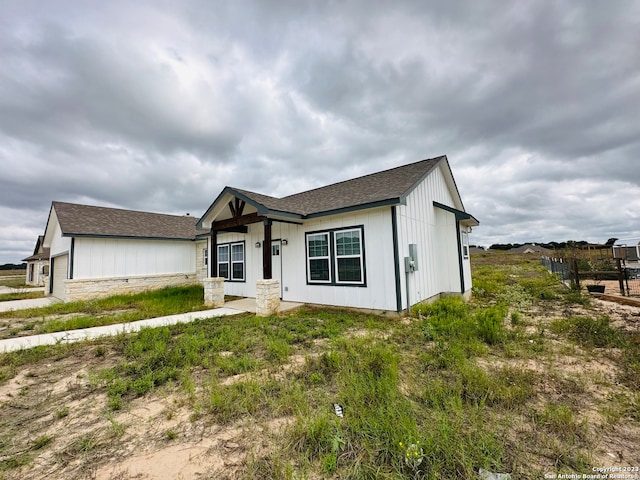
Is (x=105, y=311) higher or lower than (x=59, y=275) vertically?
lower

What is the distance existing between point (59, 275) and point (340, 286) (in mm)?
16109

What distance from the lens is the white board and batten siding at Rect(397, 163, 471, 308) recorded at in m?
8.14

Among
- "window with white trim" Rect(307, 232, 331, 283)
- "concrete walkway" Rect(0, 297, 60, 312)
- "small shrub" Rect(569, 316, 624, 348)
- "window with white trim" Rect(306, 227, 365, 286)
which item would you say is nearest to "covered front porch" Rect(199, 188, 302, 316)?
"window with white trim" Rect(307, 232, 331, 283)

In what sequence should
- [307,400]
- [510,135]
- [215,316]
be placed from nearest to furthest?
[307,400], [215,316], [510,135]

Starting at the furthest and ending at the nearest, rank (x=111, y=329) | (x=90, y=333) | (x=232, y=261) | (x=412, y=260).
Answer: (x=232, y=261), (x=412, y=260), (x=111, y=329), (x=90, y=333)

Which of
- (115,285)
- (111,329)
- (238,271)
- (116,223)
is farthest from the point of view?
(116,223)

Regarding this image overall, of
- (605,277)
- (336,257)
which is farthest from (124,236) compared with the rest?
(605,277)

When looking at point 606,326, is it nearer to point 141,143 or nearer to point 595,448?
point 595,448

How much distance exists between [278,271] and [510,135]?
51.7ft

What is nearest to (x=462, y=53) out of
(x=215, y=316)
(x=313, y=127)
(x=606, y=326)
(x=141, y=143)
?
(x=313, y=127)

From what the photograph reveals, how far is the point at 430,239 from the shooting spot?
9.77m

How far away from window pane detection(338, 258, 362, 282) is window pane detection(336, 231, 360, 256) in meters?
0.24

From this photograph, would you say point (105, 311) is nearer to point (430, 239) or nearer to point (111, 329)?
point (111, 329)

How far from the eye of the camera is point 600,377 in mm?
3605
